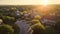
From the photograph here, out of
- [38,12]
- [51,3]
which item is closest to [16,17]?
[38,12]

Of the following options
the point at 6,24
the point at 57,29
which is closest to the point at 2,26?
the point at 6,24

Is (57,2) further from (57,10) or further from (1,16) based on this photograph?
(1,16)

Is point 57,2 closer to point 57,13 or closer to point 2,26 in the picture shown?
point 57,13

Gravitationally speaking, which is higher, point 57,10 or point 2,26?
point 57,10

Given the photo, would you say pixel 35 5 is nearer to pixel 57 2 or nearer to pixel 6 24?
pixel 57 2

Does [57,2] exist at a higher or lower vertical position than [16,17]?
higher

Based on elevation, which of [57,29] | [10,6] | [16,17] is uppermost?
[10,6]

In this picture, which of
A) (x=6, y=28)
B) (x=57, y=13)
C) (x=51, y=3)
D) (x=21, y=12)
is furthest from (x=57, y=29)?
(x=6, y=28)
